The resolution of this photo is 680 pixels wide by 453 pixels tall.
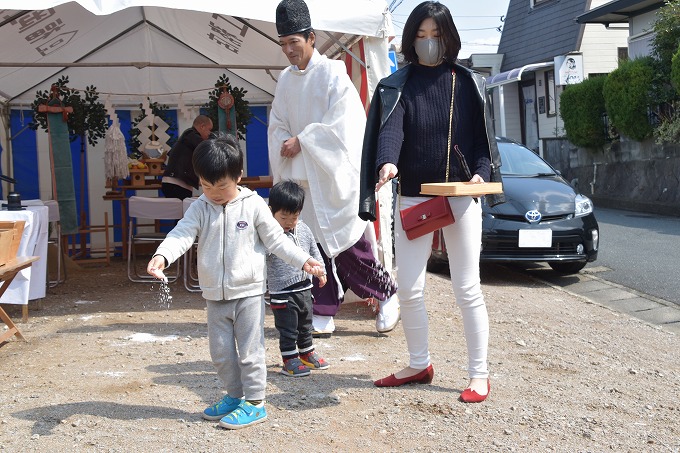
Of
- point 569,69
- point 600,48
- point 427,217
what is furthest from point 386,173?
point 600,48

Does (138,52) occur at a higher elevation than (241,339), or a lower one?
higher

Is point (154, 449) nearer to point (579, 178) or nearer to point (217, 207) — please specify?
point (217, 207)

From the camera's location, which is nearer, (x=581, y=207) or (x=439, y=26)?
(x=439, y=26)

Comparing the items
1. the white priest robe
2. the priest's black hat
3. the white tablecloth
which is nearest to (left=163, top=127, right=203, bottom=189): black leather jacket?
the white tablecloth

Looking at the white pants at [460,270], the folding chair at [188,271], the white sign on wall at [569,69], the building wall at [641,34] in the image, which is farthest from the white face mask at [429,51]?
the white sign on wall at [569,69]

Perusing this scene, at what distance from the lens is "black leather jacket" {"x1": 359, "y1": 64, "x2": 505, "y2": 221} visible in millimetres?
4094

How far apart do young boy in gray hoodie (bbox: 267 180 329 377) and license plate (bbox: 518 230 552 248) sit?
4.01 metres

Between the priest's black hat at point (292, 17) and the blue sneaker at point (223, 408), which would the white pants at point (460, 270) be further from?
the priest's black hat at point (292, 17)

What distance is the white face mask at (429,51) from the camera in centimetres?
404

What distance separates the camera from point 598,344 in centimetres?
575

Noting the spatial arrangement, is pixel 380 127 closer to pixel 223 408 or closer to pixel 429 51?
pixel 429 51

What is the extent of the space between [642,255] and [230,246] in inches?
299

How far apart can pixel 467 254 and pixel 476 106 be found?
29.2 inches

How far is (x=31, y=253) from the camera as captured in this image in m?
6.65
